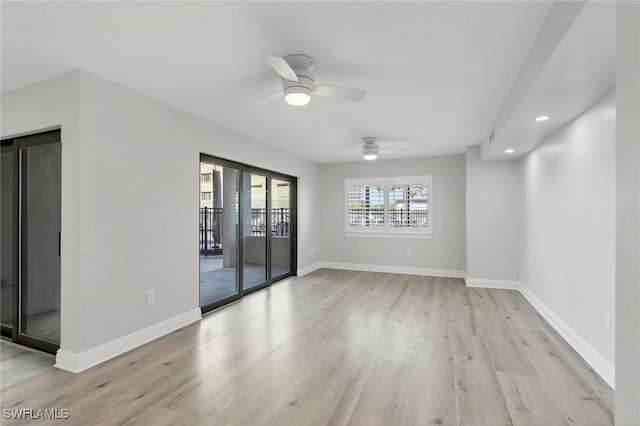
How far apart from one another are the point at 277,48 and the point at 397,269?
18.0 ft

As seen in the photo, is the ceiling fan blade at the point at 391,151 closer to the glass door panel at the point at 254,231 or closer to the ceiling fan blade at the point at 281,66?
the glass door panel at the point at 254,231

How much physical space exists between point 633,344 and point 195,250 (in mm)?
3810

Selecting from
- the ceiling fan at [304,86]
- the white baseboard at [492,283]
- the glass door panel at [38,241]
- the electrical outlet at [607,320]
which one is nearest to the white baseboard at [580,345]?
the electrical outlet at [607,320]

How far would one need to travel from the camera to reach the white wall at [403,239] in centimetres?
634

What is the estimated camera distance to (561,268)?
3404mm

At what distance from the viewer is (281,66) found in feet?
6.89

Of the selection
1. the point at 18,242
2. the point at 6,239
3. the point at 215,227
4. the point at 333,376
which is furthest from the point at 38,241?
the point at 333,376

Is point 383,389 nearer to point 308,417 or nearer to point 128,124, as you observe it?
point 308,417

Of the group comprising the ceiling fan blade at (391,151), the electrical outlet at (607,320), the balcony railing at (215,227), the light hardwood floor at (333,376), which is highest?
the ceiling fan blade at (391,151)

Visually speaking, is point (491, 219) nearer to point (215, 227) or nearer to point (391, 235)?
point (391, 235)

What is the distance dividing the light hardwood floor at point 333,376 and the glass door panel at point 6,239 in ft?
1.65

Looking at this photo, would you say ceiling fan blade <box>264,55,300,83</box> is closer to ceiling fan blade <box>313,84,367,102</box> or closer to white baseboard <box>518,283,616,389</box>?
ceiling fan blade <box>313,84,367,102</box>

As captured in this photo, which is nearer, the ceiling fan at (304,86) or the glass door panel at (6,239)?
the ceiling fan at (304,86)

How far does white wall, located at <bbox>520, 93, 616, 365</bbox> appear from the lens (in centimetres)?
246
